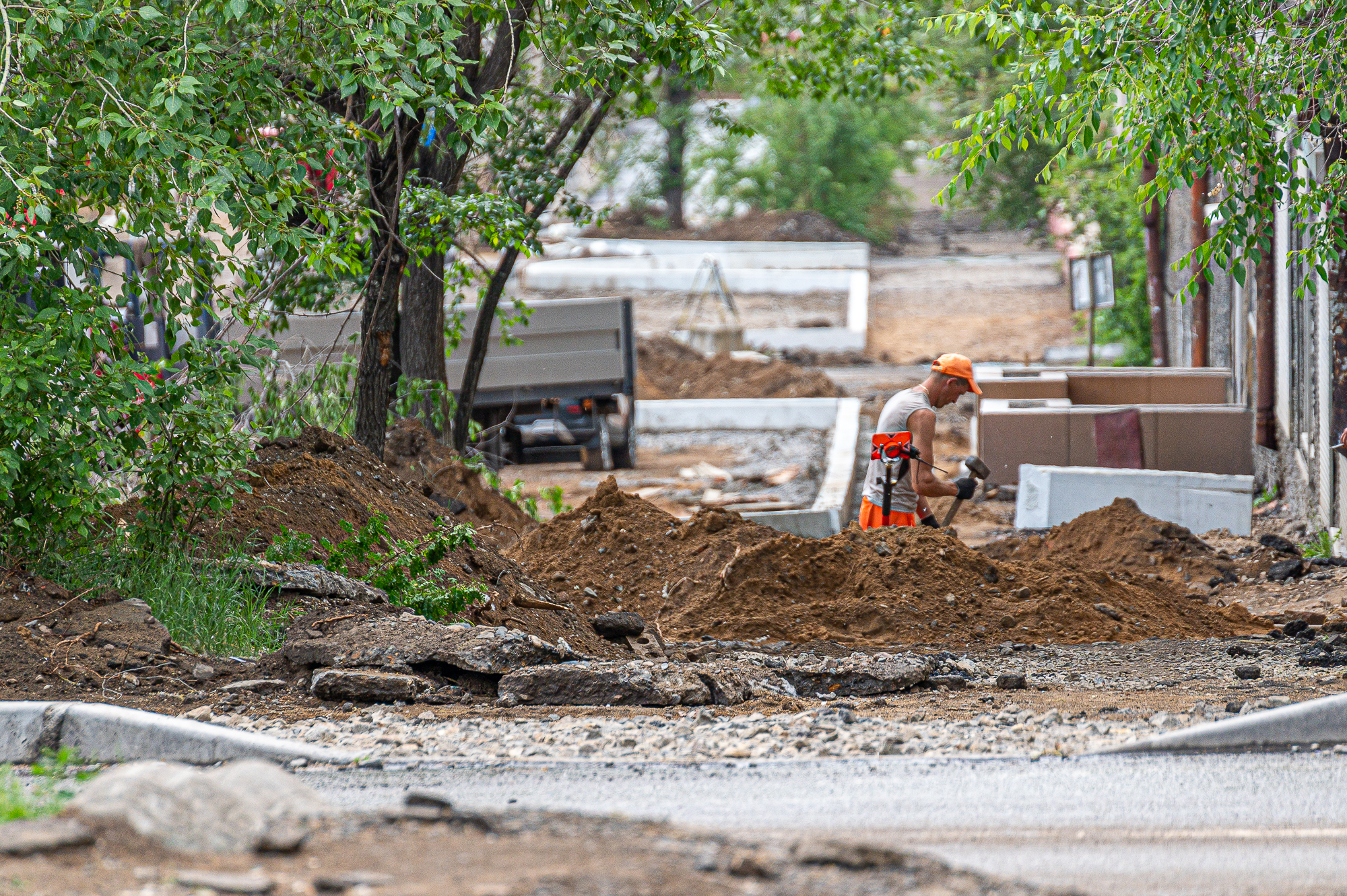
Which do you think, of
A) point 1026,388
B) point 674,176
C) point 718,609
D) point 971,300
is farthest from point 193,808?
point 674,176

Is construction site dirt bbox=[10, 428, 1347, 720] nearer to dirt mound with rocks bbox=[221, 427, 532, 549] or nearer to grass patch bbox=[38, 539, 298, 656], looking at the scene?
dirt mound with rocks bbox=[221, 427, 532, 549]

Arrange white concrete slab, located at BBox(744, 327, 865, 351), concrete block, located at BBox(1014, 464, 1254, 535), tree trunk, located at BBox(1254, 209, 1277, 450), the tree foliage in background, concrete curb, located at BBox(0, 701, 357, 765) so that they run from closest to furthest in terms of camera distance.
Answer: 1. concrete curb, located at BBox(0, 701, 357, 765)
2. the tree foliage in background
3. concrete block, located at BBox(1014, 464, 1254, 535)
4. tree trunk, located at BBox(1254, 209, 1277, 450)
5. white concrete slab, located at BBox(744, 327, 865, 351)

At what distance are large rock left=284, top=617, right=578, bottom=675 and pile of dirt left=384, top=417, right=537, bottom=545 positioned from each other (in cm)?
360

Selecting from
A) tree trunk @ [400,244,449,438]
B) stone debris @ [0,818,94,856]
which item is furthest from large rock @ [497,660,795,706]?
tree trunk @ [400,244,449,438]

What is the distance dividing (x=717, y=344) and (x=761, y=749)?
2051cm

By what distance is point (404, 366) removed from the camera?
31.2 ft

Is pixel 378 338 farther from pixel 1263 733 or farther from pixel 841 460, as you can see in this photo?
pixel 841 460

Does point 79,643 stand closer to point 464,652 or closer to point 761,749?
point 464,652

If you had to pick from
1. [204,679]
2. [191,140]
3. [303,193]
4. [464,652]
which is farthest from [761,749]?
[303,193]

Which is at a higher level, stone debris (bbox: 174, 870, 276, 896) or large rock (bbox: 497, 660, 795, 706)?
stone debris (bbox: 174, 870, 276, 896)

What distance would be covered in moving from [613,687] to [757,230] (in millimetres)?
35820

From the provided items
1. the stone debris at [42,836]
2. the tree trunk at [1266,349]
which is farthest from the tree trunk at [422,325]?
the tree trunk at [1266,349]

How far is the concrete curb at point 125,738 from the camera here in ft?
14.3

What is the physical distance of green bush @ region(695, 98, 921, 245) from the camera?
39.9m
